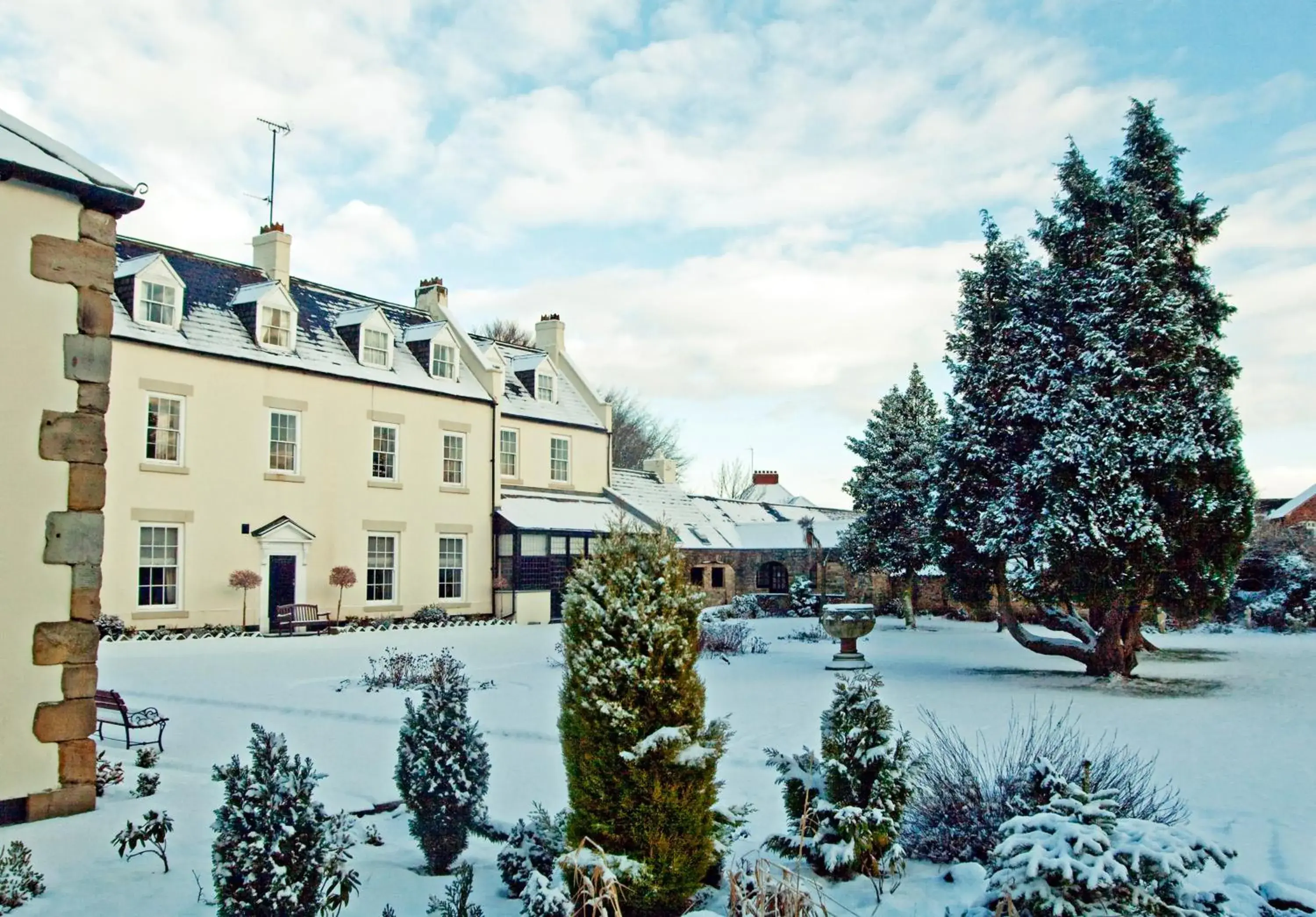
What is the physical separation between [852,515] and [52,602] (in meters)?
40.5

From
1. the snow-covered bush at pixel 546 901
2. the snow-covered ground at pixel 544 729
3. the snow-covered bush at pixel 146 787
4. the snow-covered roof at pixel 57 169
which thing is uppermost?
the snow-covered roof at pixel 57 169

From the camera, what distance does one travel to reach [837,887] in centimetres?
606

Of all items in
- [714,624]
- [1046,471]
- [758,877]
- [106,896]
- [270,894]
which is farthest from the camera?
[714,624]

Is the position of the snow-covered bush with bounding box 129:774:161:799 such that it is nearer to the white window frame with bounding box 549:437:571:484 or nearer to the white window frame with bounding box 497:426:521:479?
the white window frame with bounding box 497:426:521:479

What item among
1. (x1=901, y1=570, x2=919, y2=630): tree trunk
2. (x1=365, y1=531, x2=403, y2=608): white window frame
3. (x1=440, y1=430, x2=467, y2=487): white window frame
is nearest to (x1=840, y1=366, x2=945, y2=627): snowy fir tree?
(x1=901, y1=570, x2=919, y2=630): tree trunk

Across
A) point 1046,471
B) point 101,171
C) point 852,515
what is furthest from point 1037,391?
point 852,515

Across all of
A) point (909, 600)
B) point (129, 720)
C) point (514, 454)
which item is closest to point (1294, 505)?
point (909, 600)

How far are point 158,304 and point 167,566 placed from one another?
6.18 metres

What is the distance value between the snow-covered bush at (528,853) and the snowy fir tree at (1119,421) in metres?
11.6

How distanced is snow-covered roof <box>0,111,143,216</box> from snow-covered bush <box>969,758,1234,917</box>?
8066mm

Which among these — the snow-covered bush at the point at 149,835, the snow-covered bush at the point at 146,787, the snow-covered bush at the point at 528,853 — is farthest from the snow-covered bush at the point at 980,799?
the snow-covered bush at the point at 146,787

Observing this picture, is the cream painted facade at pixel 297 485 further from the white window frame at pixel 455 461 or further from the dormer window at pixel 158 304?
the dormer window at pixel 158 304

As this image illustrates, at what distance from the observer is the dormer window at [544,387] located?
1371 inches

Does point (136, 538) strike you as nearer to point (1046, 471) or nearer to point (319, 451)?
point (319, 451)
